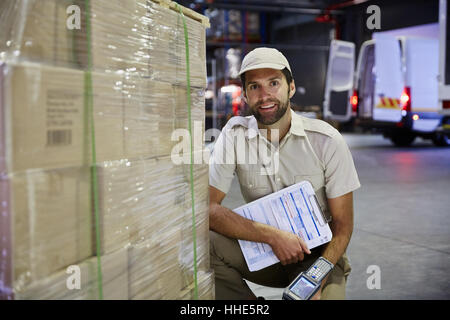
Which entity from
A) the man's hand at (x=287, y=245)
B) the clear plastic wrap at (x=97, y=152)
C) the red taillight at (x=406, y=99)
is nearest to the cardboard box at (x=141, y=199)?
the clear plastic wrap at (x=97, y=152)

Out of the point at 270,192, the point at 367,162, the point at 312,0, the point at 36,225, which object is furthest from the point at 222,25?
the point at 36,225

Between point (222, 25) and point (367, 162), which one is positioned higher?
point (222, 25)

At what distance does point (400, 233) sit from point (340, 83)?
7.86 metres

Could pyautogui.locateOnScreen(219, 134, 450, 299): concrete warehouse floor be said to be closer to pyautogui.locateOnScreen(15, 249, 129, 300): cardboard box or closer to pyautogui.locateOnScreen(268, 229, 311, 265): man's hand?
pyautogui.locateOnScreen(268, 229, 311, 265): man's hand

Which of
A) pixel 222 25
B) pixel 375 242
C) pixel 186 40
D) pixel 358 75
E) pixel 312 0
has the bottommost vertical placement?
pixel 375 242

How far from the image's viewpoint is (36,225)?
4.29 feet

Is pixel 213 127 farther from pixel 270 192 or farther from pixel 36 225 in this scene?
pixel 36 225

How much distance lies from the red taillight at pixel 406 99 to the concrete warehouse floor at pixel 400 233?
7.86 ft

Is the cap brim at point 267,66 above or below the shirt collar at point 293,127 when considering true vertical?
above

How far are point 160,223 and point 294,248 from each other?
0.67 metres

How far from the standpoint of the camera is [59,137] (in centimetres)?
137

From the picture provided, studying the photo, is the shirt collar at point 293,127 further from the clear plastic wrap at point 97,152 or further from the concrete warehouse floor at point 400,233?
the concrete warehouse floor at point 400,233

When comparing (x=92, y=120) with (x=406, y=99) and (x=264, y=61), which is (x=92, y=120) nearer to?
(x=264, y=61)

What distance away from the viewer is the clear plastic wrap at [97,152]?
1.28 m
